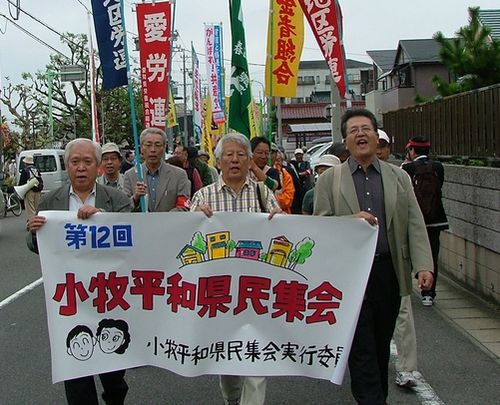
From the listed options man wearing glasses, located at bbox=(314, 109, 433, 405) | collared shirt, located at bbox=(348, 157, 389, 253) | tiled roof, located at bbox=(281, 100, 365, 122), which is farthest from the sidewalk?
tiled roof, located at bbox=(281, 100, 365, 122)

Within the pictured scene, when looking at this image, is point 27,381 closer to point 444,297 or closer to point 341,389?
point 341,389

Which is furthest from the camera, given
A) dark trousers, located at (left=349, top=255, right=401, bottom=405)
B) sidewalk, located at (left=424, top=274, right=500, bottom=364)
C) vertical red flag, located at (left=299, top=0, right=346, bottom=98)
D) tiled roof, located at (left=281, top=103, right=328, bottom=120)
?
tiled roof, located at (left=281, top=103, right=328, bottom=120)

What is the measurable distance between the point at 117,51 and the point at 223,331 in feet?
10.4

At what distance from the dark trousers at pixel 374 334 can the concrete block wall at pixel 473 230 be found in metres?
3.57

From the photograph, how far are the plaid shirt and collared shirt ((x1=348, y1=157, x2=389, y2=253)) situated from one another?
1.86ft

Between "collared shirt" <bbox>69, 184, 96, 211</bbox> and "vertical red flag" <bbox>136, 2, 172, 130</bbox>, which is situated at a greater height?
"vertical red flag" <bbox>136, 2, 172, 130</bbox>

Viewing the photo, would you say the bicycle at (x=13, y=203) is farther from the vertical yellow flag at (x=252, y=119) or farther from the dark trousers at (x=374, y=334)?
the dark trousers at (x=374, y=334)

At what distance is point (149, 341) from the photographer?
4.02 m

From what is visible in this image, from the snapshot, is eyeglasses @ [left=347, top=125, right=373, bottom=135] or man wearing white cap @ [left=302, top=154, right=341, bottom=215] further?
man wearing white cap @ [left=302, top=154, right=341, bottom=215]

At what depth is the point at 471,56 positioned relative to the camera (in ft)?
38.0

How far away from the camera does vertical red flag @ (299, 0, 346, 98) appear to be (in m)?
8.38

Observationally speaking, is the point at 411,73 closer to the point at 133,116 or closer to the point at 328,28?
the point at 328,28

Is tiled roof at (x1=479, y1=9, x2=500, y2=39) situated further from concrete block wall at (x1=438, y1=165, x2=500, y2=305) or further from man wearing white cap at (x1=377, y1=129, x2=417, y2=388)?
man wearing white cap at (x1=377, y1=129, x2=417, y2=388)

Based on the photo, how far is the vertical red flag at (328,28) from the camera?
8.38 meters
